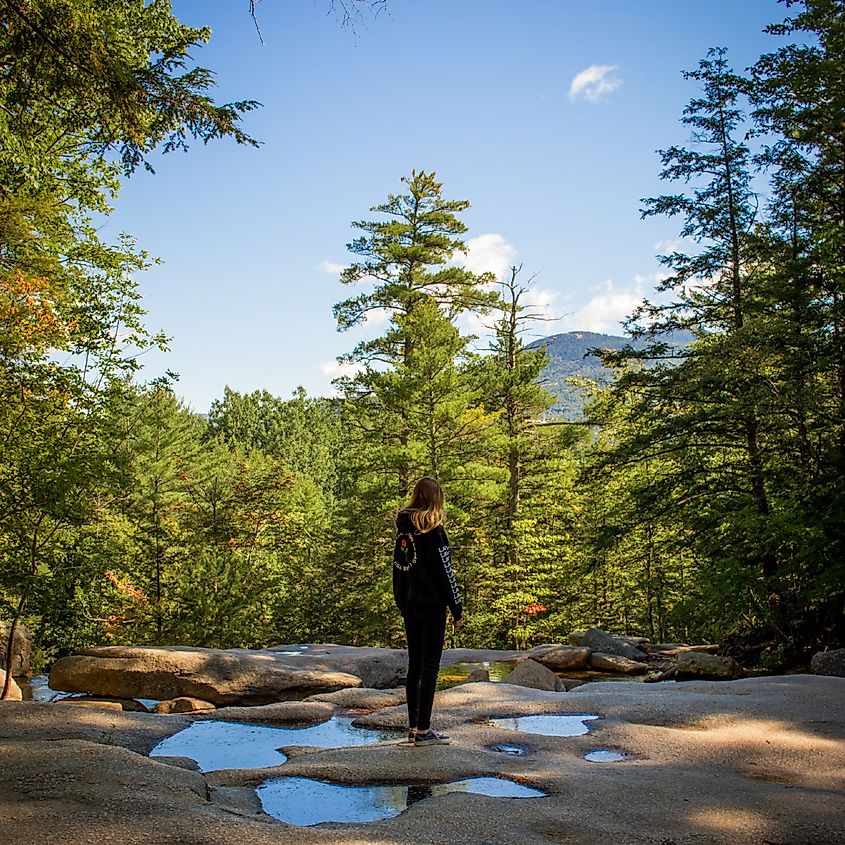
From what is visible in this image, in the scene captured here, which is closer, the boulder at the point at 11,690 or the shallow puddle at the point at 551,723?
the shallow puddle at the point at 551,723

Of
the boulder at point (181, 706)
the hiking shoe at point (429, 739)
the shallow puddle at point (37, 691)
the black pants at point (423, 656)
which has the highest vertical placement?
the black pants at point (423, 656)

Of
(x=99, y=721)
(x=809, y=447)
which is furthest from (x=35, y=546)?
(x=809, y=447)

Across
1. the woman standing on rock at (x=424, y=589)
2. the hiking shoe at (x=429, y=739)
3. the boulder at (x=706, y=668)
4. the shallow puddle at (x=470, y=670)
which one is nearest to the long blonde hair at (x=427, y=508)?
the woman standing on rock at (x=424, y=589)

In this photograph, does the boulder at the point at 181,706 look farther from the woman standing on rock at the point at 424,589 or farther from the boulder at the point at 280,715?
the woman standing on rock at the point at 424,589

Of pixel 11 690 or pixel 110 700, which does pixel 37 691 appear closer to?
pixel 11 690

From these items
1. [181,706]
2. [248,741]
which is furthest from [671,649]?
[248,741]

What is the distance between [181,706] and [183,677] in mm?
1216

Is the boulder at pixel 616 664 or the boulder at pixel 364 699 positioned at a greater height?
the boulder at pixel 364 699

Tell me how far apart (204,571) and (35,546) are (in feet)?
25.4

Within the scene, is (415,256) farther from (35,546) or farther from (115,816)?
(115,816)

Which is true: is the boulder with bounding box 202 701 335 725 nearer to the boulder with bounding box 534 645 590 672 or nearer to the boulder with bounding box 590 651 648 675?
the boulder with bounding box 534 645 590 672

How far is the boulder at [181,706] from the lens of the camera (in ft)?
35.0

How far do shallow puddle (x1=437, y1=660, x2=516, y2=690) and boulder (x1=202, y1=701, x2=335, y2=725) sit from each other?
5769 millimetres

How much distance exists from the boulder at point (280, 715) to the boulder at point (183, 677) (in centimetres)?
379
